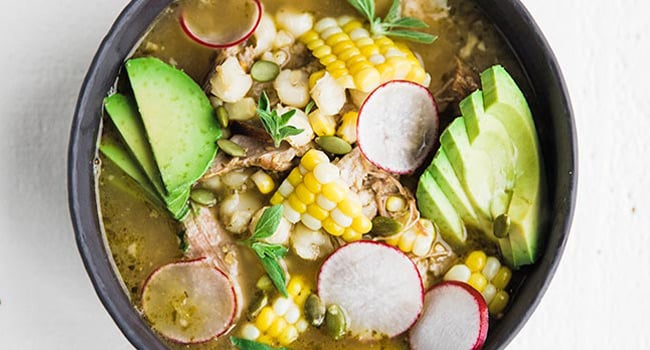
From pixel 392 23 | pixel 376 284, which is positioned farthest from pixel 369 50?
pixel 376 284

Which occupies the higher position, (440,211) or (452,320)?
(440,211)

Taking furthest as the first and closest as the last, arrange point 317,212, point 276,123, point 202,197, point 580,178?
1. point 580,178
2. point 202,197
3. point 317,212
4. point 276,123

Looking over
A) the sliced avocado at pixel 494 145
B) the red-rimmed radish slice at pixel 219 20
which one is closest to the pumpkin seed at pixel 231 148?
the red-rimmed radish slice at pixel 219 20

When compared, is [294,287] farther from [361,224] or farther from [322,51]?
[322,51]

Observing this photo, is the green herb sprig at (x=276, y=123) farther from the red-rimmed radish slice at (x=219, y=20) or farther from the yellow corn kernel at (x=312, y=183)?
the red-rimmed radish slice at (x=219, y=20)

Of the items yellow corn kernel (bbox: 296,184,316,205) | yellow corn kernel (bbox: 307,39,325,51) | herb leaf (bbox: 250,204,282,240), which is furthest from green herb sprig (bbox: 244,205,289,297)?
yellow corn kernel (bbox: 307,39,325,51)

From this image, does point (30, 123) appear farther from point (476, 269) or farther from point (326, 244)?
point (476, 269)

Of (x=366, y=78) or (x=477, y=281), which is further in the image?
(x=477, y=281)
